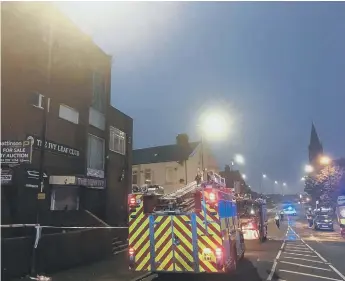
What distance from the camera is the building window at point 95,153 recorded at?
1906 centimetres

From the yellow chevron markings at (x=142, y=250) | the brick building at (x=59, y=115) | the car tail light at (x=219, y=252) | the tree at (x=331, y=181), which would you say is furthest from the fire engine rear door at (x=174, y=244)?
the tree at (x=331, y=181)

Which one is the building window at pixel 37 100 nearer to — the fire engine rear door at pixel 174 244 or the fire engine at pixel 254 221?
the fire engine rear door at pixel 174 244

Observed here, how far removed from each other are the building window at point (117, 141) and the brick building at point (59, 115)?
0.06 metres

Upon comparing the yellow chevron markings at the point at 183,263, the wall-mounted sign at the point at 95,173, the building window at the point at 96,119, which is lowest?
the yellow chevron markings at the point at 183,263

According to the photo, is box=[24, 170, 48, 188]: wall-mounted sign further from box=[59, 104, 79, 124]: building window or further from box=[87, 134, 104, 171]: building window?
box=[87, 134, 104, 171]: building window

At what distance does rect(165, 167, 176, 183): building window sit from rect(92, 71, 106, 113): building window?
972 inches

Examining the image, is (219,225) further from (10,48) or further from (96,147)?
(96,147)

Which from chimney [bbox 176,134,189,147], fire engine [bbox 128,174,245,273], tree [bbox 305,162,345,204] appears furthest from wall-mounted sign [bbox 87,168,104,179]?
tree [bbox 305,162,345,204]

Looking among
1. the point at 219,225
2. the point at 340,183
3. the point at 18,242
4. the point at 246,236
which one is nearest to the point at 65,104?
the point at 18,242

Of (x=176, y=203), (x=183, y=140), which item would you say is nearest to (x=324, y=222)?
(x=183, y=140)

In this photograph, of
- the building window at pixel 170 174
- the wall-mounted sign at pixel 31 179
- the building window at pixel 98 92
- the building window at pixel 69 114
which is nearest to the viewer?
the wall-mounted sign at pixel 31 179

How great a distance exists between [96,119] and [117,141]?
9.40 ft

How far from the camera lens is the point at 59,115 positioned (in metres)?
16.3

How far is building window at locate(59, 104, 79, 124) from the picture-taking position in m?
16.6
